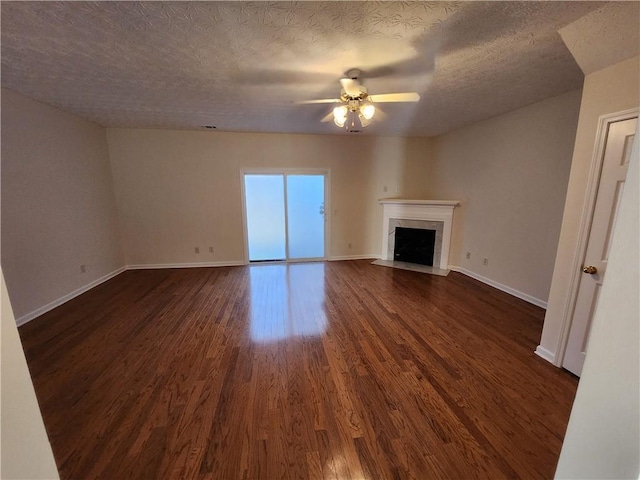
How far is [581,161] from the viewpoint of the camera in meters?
1.84

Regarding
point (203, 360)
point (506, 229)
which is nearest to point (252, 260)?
point (203, 360)

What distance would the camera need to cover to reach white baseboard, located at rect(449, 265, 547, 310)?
309 cm

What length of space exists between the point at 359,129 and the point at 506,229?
2.69 metres

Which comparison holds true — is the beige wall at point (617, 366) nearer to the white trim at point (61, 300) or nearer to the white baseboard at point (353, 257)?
the white trim at point (61, 300)

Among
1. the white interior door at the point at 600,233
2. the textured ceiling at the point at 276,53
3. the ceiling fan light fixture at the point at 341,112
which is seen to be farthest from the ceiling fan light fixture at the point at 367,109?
the white interior door at the point at 600,233

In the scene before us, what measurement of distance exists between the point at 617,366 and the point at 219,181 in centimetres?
488

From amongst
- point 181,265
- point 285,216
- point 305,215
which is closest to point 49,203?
point 181,265

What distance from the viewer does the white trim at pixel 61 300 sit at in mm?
2684

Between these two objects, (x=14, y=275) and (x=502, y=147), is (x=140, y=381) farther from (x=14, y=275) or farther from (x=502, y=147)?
(x=502, y=147)

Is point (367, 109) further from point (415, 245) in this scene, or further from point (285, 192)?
point (415, 245)

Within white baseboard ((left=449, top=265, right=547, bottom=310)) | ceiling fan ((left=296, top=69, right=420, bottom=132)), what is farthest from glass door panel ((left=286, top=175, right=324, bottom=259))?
white baseboard ((left=449, top=265, right=547, bottom=310))

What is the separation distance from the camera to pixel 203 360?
2107 millimetres

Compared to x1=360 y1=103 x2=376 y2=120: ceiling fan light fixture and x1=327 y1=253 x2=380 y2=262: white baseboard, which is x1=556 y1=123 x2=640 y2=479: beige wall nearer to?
x1=360 y1=103 x2=376 y2=120: ceiling fan light fixture

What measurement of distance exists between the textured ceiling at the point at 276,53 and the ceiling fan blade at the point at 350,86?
133 mm
